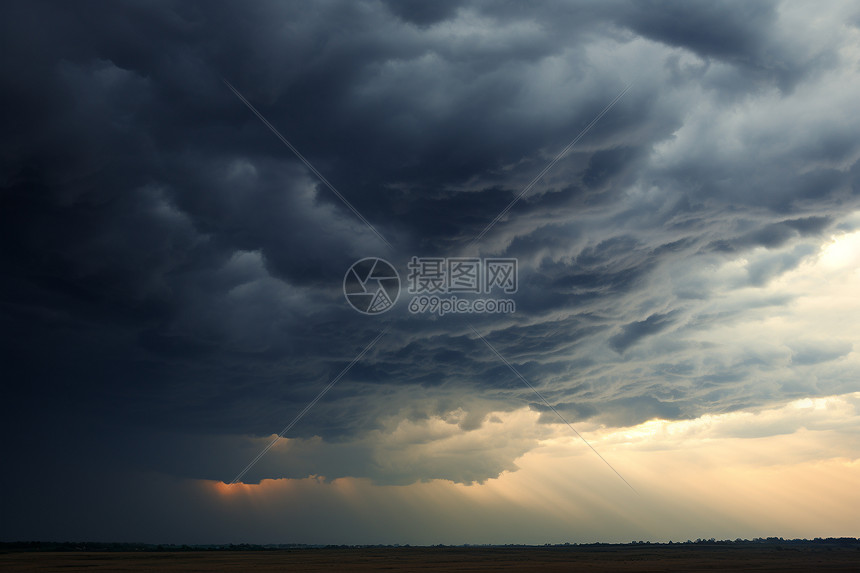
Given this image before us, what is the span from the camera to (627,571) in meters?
81.4

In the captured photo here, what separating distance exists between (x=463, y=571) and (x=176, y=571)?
40.3m

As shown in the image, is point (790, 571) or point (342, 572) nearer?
point (342, 572)

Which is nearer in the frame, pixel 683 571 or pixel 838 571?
pixel 838 571

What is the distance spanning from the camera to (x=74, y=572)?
7869cm

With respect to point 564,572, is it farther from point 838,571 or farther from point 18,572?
point 18,572

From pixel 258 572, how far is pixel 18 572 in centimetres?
3098

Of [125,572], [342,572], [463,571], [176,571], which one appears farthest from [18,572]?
[463,571]

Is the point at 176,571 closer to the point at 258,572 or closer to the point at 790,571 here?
the point at 258,572

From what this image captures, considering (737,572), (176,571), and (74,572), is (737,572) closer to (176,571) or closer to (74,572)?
(176,571)

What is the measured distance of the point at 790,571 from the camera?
83375 mm

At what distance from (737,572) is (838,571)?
41.2 ft

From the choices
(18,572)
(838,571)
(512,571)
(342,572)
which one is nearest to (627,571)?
(512,571)

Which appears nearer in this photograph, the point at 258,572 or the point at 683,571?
the point at 258,572

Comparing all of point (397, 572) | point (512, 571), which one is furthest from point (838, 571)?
point (397, 572)
